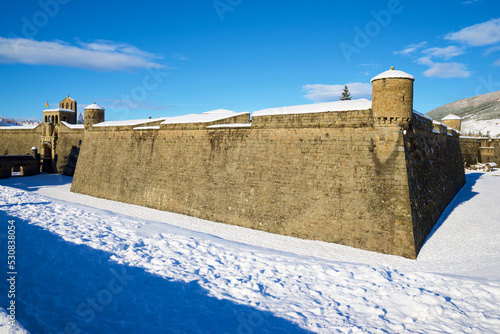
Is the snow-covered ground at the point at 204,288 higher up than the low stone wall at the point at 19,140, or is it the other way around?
the low stone wall at the point at 19,140

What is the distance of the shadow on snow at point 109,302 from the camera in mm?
4730

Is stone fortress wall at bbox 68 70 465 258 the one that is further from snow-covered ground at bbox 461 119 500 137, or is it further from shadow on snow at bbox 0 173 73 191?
snow-covered ground at bbox 461 119 500 137

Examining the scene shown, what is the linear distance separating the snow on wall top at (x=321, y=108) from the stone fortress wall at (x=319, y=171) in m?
0.06

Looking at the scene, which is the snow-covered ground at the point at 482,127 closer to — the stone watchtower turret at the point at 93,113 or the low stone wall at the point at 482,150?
the low stone wall at the point at 482,150

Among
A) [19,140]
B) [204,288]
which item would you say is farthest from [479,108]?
[19,140]

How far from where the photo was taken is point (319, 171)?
45.1 feet

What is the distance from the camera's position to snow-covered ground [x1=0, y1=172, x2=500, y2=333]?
5.06m

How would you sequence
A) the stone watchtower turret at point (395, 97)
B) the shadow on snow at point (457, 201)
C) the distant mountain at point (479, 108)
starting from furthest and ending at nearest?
the distant mountain at point (479, 108)
the shadow on snow at point (457, 201)
the stone watchtower turret at point (395, 97)

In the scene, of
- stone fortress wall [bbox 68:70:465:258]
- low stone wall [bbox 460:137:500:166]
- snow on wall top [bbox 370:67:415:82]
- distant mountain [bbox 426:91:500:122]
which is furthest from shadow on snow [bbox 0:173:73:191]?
distant mountain [bbox 426:91:500:122]

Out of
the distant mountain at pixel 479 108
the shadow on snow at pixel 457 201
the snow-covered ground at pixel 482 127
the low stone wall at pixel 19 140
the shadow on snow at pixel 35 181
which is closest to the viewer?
the shadow on snow at pixel 457 201

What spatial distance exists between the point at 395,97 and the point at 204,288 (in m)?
10.5

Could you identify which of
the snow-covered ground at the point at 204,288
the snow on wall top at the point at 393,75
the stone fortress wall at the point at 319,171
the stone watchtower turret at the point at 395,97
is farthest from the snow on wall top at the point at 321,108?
the snow-covered ground at the point at 204,288

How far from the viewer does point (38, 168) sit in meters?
37.0

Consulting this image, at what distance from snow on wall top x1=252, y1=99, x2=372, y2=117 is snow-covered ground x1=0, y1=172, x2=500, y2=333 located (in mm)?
6728
